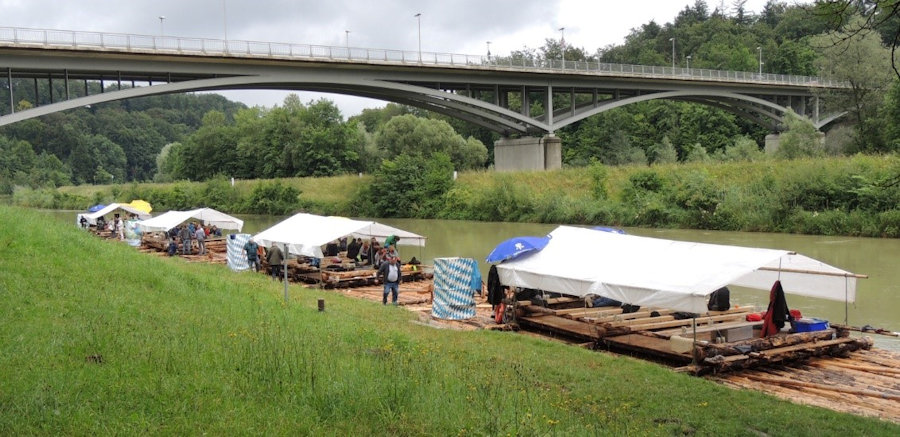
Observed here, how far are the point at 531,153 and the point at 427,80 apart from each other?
1254 centimetres

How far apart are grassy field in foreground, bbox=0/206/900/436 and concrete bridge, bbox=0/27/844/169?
91.7 feet

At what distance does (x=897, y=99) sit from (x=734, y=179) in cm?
1348

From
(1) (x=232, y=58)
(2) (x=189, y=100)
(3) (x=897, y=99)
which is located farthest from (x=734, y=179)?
(2) (x=189, y=100)

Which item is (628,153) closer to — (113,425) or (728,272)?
(728,272)

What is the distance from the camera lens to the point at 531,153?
198ft

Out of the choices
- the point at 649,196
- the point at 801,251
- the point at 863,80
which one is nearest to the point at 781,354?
the point at 801,251

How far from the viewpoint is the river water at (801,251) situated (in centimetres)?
1922

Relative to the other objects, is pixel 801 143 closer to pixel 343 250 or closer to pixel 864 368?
pixel 343 250

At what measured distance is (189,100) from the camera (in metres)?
178

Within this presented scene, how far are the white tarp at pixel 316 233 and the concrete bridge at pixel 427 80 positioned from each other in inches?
738

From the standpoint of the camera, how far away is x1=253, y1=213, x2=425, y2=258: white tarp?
886 inches

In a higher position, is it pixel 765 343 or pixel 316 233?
pixel 316 233

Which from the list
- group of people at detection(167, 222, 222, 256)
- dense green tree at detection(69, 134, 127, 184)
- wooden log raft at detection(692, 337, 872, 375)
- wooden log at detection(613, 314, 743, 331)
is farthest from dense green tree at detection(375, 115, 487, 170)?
wooden log raft at detection(692, 337, 872, 375)

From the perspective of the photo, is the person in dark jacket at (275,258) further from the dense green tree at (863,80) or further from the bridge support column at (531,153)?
the dense green tree at (863,80)
